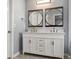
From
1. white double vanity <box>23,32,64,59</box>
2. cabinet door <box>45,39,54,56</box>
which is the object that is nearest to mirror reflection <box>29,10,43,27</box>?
white double vanity <box>23,32,64,59</box>

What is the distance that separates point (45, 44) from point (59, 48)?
498mm

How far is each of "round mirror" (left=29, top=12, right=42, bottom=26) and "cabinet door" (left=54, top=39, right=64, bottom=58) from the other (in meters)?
1.22

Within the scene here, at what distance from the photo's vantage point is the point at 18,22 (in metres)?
3.97

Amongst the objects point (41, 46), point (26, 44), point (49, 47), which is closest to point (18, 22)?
point (26, 44)

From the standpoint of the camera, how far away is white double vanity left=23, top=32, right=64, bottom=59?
3288mm

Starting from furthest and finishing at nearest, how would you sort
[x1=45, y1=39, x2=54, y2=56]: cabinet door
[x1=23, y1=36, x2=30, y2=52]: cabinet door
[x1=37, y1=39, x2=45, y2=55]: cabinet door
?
1. [x1=23, y1=36, x2=30, y2=52]: cabinet door
2. [x1=37, y1=39, x2=45, y2=55]: cabinet door
3. [x1=45, y1=39, x2=54, y2=56]: cabinet door

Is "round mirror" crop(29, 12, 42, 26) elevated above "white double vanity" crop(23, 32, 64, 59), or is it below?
above

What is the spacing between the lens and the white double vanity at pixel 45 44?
10.8ft

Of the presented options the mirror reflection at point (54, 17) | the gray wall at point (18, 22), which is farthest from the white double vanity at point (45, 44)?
the mirror reflection at point (54, 17)

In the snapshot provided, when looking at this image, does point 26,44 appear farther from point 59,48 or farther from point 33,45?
point 59,48

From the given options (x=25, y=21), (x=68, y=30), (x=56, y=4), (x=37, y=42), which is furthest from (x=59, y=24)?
(x=25, y=21)

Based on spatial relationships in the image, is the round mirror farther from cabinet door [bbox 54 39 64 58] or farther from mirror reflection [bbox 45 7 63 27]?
cabinet door [bbox 54 39 64 58]
